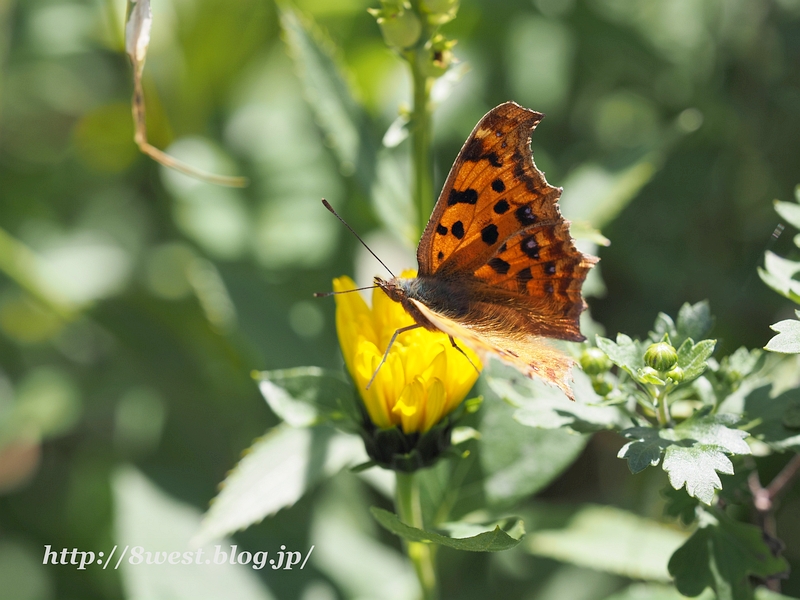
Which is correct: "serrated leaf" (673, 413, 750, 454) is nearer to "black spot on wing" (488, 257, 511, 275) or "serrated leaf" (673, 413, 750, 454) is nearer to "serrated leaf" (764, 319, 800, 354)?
"serrated leaf" (764, 319, 800, 354)

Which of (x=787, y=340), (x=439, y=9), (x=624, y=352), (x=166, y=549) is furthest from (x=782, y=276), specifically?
(x=166, y=549)

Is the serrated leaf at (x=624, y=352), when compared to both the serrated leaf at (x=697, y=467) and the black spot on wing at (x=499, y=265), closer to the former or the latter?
the serrated leaf at (x=697, y=467)

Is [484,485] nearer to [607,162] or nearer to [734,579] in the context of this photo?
[734,579]

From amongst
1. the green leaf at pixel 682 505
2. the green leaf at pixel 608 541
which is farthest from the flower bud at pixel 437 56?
the green leaf at pixel 608 541

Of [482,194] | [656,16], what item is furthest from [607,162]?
[656,16]

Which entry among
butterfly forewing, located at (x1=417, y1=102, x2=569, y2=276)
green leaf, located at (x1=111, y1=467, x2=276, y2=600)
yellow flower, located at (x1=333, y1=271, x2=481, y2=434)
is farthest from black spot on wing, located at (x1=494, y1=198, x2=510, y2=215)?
green leaf, located at (x1=111, y1=467, x2=276, y2=600)

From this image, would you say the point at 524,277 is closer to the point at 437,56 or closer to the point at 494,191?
the point at 494,191
